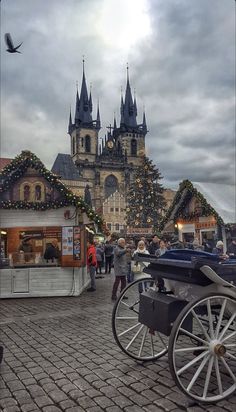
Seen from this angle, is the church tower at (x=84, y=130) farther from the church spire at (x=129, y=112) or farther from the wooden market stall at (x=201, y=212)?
the wooden market stall at (x=201, y=212)

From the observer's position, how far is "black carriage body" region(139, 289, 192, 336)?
3.95 metres

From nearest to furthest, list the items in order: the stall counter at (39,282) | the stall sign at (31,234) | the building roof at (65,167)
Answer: the stall counter at (39,282) → the stall sign at (31,234) → the building roof at (65,167)

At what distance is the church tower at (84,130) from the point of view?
9812cm

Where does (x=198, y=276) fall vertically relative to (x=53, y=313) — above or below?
above

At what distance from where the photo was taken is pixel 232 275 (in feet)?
12.8

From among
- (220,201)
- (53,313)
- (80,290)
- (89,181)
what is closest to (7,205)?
(80,290)

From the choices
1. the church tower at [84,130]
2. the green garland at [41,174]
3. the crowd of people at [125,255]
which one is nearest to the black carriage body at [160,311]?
the crowd of people at [125,255]

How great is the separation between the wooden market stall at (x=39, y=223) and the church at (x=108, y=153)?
75.7 meters

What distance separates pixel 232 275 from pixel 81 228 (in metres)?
7.94

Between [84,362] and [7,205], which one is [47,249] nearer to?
[7,205]

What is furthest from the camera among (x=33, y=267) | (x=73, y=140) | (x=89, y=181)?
(x=73, y=140)

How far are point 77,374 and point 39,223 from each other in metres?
7.64

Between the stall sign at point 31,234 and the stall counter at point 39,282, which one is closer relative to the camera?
the stall counter at point 39,282

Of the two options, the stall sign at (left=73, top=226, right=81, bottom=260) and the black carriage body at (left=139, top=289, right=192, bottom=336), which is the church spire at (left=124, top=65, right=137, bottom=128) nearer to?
the stall sign at (left=73, top=226, right=81, bottom=260)
